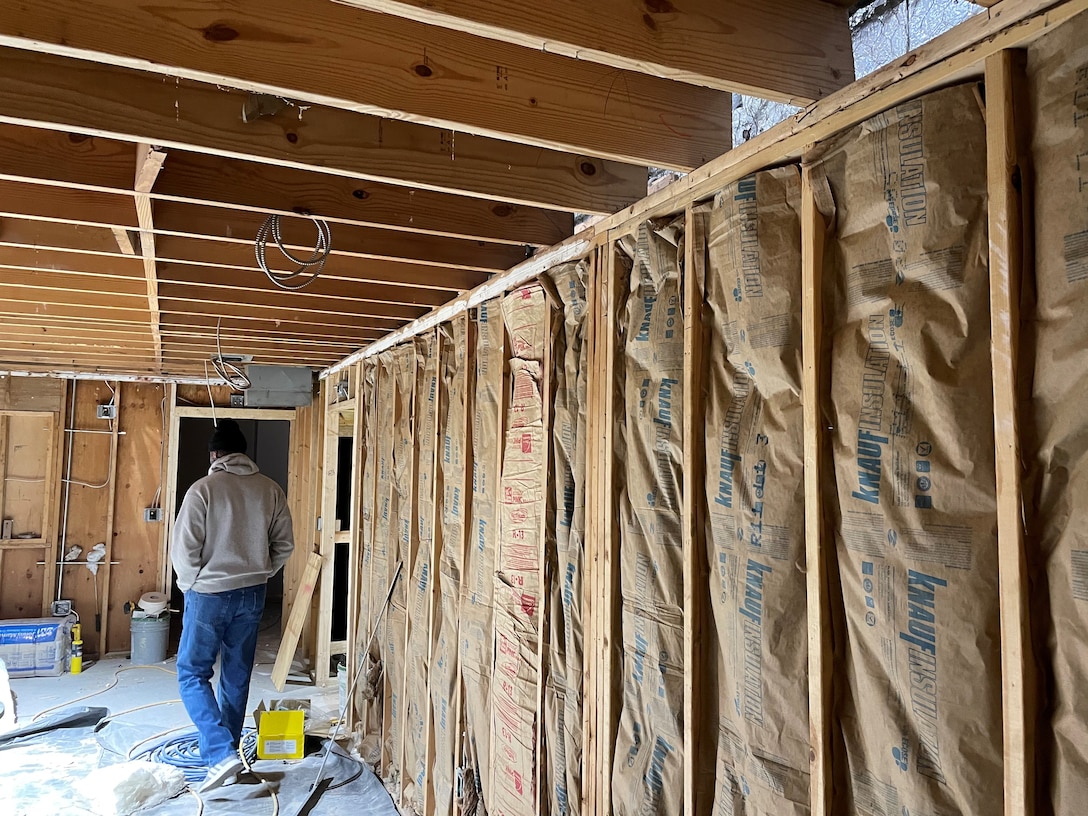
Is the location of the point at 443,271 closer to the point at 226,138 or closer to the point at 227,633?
the point at 226,138

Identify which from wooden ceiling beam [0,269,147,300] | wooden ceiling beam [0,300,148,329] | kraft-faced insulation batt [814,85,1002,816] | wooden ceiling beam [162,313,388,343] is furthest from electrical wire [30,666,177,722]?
kraft-faced insulation batt [814,85,1002,816]

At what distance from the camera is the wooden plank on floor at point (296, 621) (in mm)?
5613

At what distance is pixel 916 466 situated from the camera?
A: 1.11 metres

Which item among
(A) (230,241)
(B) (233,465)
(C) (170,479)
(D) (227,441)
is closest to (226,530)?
(B) (233,465)

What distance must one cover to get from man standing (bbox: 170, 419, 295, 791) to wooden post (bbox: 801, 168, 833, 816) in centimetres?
370

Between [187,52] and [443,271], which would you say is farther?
[443,271]

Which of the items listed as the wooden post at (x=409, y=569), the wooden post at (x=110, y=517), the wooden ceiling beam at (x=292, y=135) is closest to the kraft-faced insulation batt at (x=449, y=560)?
the wooden post at (x=409, y=569)

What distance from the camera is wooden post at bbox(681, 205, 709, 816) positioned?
1.55 metres

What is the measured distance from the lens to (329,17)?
4.65ft

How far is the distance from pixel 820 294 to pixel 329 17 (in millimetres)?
1097

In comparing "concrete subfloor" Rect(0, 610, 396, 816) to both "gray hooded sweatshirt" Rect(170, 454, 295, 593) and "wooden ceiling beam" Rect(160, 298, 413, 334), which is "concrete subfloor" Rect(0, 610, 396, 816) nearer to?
"gray hooded sweatshirt" Rect(170, 454, 295, 593)

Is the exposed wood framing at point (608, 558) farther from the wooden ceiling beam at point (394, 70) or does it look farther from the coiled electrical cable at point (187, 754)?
the coiled electrical cable at point (187, 754)

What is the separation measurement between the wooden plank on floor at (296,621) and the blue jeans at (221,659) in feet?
4.26

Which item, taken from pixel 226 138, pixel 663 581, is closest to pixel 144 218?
pixel 226 138
